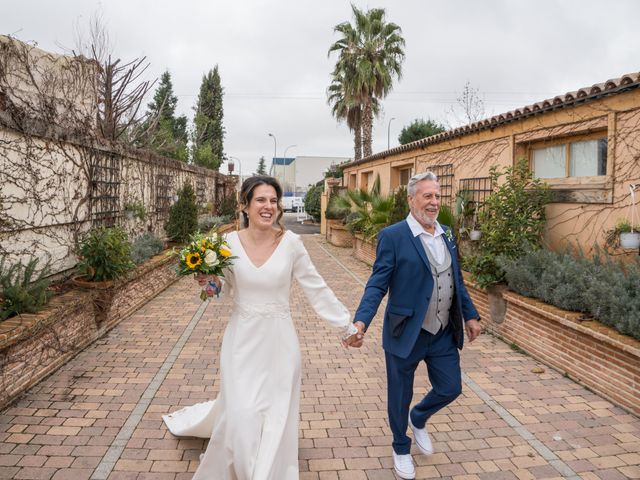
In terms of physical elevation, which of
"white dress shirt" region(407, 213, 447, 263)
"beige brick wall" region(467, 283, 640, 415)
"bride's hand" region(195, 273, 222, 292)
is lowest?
"beige brick wall" region(467, 283, 640, 415)

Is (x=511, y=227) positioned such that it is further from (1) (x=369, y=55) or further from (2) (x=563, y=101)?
(1) (x=369, y=55)

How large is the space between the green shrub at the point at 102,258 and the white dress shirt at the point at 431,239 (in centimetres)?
463

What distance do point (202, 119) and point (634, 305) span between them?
34.1 metres

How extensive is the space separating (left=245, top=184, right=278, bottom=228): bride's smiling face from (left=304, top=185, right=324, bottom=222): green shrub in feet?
101

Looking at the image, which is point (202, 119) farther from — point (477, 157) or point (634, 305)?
point (634, 305)

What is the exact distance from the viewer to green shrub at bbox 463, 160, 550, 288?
22.8 ft

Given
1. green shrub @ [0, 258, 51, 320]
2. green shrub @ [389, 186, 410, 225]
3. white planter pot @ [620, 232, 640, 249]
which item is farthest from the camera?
green shrub @ [389, 186, 410, 225]

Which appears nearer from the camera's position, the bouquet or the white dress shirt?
the bouquet

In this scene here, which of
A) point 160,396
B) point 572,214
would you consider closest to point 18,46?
point 160,396

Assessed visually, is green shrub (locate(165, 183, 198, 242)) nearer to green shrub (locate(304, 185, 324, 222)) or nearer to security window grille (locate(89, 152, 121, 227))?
security window grille (locate(89, 152, 121, 227))

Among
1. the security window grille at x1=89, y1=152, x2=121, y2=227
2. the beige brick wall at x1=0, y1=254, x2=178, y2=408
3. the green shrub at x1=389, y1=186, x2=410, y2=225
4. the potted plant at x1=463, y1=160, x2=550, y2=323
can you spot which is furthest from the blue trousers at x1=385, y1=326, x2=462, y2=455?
the green shrub at x1=389, y1=186, x2=410, y2=225

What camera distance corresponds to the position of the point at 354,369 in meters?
5.61

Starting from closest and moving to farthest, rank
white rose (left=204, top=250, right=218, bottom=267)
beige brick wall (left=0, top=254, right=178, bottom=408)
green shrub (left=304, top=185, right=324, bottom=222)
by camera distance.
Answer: white rose (left=204, top=250, right=218, bottom=267), beige brick wall (left=0, top=254, right=178, bottom=408), green shrub (left=304, top=185, right=324, bottom=222)

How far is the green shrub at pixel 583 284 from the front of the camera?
4727 mm
